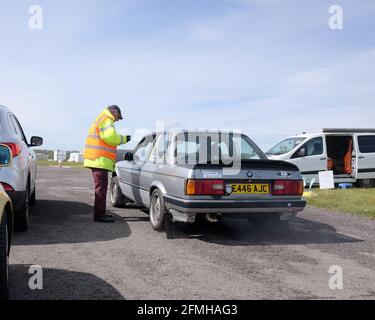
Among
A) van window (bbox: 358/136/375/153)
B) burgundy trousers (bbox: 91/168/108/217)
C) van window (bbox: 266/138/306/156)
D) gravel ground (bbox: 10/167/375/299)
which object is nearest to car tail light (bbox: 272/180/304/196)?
gravel ground (bbox: 10/167/375/299)

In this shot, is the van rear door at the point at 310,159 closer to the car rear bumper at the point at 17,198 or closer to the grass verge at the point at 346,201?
the grass verge at the point at 346,201

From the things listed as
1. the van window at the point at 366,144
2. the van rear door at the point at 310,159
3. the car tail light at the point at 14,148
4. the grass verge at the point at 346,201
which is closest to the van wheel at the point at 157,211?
the car tail light at the point at 14,148

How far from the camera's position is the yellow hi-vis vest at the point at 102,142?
22.5ft

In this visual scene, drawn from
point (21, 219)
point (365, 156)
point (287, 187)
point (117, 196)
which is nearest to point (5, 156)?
point (21, 219)

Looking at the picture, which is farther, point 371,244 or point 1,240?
point 371,244

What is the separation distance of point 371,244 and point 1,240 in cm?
478

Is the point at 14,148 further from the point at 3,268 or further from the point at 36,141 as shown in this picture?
the point at 36,141

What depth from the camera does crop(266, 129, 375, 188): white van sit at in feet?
46.2

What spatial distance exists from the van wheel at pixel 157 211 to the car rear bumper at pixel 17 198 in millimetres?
1822

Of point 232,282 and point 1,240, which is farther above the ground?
point 1,240

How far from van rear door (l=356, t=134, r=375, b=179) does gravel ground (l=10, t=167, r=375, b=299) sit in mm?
7586

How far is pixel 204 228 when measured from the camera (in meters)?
6.73
